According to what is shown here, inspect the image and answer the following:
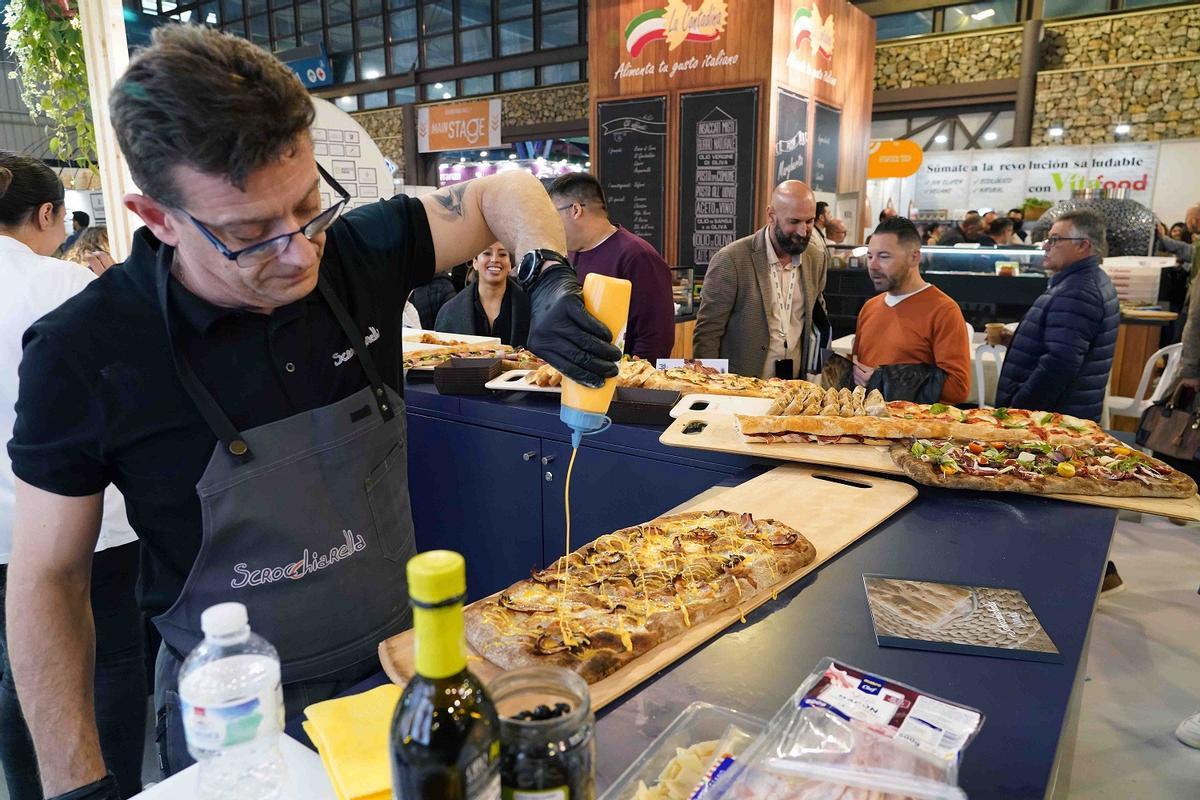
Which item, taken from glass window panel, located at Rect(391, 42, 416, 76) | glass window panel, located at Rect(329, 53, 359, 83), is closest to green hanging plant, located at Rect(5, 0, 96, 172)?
glass window panel, located at Rect(391, 42, 416, 76)

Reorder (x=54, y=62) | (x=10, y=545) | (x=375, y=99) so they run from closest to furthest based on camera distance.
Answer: (x=10, y=545)
(x=54, y=62)
(x=375, y=99)

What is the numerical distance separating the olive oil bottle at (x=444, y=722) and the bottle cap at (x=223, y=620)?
222mm

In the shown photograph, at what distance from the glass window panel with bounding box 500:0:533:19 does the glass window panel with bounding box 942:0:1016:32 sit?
747cm

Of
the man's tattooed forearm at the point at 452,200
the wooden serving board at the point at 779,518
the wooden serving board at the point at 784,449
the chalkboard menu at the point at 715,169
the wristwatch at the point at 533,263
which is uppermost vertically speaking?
the chalkboard menu at the point at 715,169

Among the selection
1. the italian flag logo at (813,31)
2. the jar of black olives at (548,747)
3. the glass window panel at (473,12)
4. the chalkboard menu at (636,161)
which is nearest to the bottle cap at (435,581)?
the jar of black olives at (548,747)

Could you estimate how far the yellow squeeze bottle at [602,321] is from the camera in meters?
1.59

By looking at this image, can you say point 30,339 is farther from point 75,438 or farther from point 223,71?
point 223,71

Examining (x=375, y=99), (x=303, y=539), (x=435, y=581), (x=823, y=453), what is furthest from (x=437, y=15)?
(x=435, y=581)

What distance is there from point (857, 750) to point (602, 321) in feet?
3.01

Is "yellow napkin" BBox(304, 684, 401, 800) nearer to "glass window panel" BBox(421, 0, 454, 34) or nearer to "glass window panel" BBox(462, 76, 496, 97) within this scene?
"glass window panel" BBox(462, 76, 496, 97)

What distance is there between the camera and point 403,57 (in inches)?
659

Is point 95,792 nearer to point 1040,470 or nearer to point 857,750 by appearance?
point 857,750

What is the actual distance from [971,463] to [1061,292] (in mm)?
2363

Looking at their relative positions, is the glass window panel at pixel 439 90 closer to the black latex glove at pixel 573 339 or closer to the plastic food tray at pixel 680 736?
the black latex glove at pixel 573 339
